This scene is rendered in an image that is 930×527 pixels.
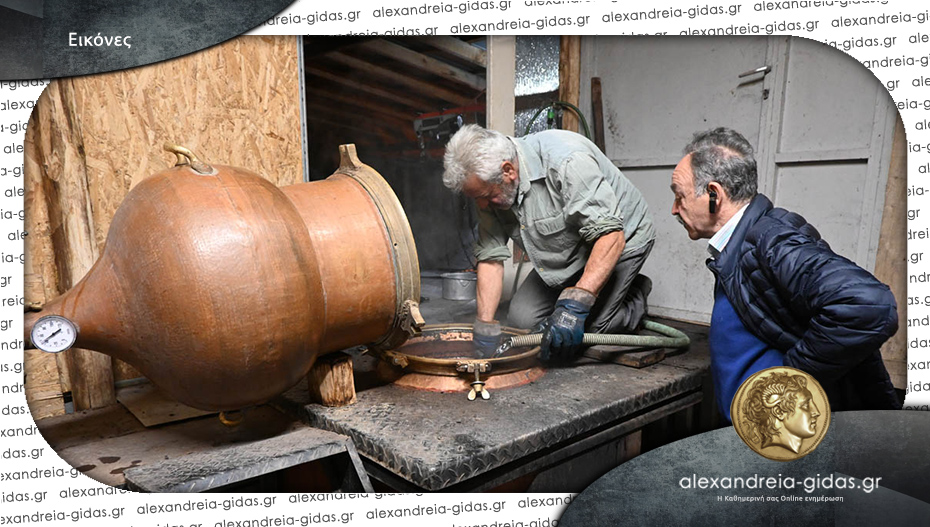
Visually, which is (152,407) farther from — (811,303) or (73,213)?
(811,303)

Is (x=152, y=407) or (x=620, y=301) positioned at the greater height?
(x=620, y=301)

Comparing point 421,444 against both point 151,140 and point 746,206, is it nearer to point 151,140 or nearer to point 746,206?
point 746,206

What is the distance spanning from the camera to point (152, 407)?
175 centimetres

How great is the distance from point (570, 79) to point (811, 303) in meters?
2.13

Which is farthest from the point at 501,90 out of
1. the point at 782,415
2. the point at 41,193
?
the point at 782,415

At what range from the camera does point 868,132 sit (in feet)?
6.30

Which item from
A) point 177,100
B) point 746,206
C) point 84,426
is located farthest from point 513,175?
point 84,426

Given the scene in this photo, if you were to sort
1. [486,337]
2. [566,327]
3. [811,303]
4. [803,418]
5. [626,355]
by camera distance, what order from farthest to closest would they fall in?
[486,337] < [626,355] < [566,327] < [811,303] < [803,418]

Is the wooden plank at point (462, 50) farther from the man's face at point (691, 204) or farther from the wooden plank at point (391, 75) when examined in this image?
the man's face at point (691, 204)

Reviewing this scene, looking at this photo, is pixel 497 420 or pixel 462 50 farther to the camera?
pixel 462 50

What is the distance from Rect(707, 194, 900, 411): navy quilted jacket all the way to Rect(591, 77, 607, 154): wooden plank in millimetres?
1731

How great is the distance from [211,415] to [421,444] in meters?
0.84

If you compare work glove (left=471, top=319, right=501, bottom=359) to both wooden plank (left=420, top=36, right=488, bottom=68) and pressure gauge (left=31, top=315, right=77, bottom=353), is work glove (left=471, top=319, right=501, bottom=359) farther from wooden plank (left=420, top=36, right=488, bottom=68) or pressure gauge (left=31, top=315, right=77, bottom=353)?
pressure gauge (left=31, top=315, right=77, bottom=353)

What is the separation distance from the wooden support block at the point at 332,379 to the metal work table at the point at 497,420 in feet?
0.11
